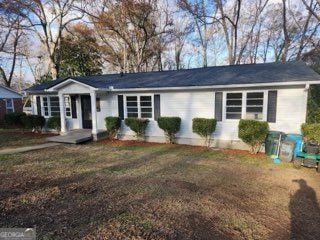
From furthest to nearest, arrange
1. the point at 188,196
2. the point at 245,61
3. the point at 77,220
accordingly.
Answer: the point at 245,61 → the point at 188,196 → the point at 77,220

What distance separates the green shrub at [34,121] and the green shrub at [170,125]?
825 cm

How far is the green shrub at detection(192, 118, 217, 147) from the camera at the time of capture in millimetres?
9406

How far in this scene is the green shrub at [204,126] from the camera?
9.41 meters

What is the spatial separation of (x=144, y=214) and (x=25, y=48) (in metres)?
33.5

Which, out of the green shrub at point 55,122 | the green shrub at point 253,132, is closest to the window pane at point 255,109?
the green shrub at point 253,132

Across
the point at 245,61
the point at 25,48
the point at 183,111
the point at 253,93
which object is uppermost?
the point at 25,48

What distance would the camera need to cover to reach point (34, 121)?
1372 centimetres

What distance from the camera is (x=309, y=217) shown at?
398cm

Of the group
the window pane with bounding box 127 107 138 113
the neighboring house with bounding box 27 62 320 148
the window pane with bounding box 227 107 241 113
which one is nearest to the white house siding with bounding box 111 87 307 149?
the neighboring house with bounding box 27 62 320 148

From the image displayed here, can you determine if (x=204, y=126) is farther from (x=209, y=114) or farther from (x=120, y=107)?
(x=120, y=107)

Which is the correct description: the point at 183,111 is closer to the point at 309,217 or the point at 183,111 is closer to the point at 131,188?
the point at 131,188

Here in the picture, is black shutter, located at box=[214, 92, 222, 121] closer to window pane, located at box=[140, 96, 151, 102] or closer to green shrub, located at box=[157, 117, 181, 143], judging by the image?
green shrub, located at box=[157, 117, 181, 143]

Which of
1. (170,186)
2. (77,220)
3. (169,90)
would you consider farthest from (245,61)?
(77,220)

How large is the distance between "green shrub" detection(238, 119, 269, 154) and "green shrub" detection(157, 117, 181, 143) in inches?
113
